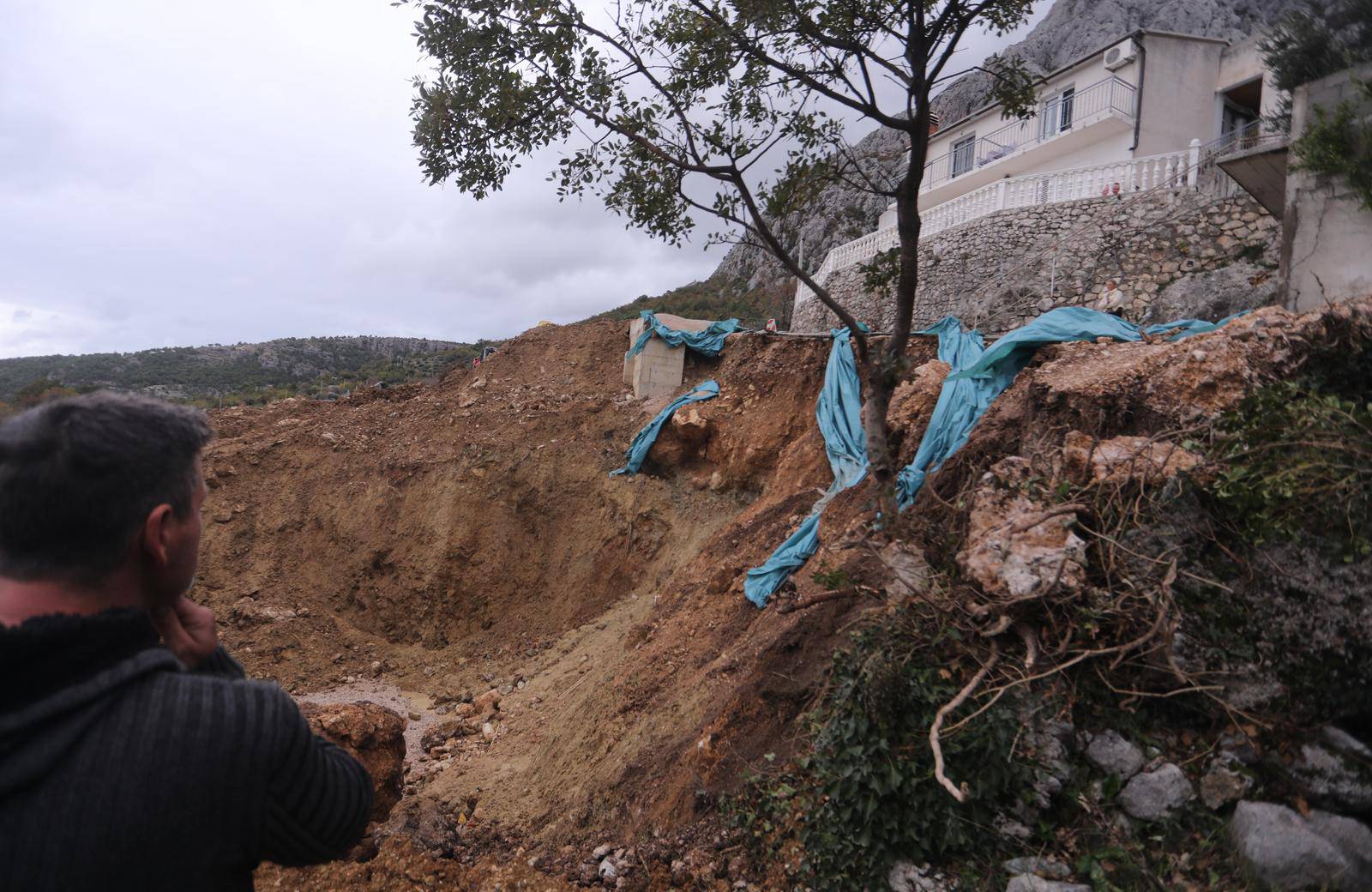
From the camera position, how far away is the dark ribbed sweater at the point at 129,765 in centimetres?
109

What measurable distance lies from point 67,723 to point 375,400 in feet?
43.8

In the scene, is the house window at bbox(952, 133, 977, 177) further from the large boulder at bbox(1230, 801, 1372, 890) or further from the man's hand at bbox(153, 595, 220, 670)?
the man's hand at bbox(153, 595, 220, 670)

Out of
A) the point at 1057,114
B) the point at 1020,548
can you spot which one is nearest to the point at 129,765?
the point at 1020,548

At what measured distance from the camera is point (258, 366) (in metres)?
35.3

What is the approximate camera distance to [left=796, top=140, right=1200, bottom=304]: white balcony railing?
42.7 feet

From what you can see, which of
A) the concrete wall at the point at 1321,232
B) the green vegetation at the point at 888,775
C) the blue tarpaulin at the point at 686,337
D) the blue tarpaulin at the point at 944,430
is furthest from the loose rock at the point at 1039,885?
the blue tarpaulin at the point at 686,337

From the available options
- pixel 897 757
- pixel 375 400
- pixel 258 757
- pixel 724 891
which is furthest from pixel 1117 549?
pixel 375 400

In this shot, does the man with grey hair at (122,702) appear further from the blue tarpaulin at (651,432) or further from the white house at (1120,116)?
the white house at (1120,116)

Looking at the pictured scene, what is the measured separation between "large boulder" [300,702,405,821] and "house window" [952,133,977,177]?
73.0 feet

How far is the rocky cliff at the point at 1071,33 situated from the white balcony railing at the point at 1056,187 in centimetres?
1339

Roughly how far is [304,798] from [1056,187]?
16.1 m

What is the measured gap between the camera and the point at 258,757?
1.22 m

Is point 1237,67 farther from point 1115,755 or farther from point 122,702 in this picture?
point 122,702

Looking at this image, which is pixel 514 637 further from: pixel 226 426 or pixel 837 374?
pixel 226 426
